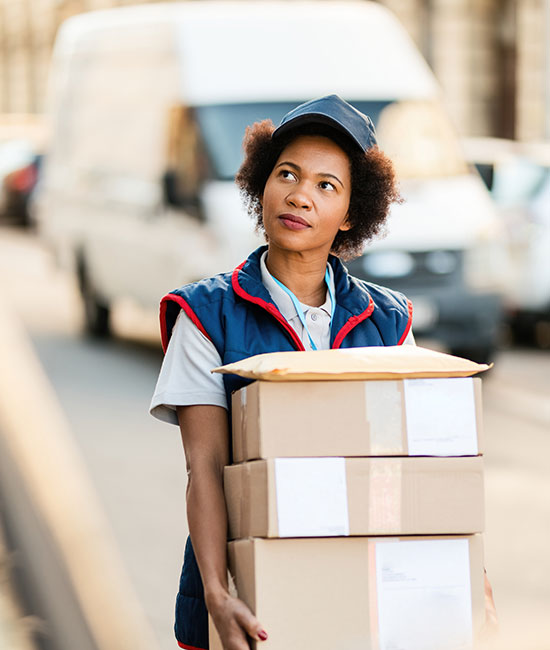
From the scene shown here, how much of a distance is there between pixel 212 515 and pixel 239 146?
743 centimetres

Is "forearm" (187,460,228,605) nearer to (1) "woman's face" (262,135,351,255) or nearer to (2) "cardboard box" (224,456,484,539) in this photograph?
(2) "cardboard box" (224,456,484,539)

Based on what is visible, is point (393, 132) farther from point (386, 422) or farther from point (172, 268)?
point (386, 422)

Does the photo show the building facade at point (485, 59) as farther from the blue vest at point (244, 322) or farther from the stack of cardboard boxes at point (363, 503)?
the stack of cardboard boxes at point (363, 503)

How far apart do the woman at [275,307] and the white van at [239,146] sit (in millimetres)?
6567

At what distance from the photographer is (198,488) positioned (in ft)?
7.95

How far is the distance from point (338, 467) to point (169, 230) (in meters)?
Result: 7.91

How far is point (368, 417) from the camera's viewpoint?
231 centimetres

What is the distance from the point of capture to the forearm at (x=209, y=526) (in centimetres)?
237

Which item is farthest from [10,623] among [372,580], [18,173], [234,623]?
[18,173]

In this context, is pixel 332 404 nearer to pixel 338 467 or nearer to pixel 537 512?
pixel 338 467

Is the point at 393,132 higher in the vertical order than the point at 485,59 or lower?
lower

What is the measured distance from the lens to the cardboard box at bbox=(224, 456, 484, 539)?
7.43 feet

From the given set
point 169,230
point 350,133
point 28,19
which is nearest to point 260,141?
point 350,133

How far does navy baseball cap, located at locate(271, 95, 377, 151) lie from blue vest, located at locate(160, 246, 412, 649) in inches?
10.2
